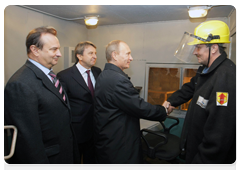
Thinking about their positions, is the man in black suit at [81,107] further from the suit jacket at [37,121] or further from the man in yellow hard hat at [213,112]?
the man in yellow hard hat at [213,112]

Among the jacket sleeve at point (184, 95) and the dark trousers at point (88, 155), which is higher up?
the jacket sleeve at point (184, 95)

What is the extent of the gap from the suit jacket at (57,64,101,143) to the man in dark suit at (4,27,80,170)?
0.57 meters

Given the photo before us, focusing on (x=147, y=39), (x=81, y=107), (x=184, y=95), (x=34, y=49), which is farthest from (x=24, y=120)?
(x=147, y=39)

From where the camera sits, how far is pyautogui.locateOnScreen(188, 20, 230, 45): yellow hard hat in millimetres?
1405

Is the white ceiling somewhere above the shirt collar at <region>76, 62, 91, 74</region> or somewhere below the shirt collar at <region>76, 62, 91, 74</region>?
above

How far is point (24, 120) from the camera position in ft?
3.73

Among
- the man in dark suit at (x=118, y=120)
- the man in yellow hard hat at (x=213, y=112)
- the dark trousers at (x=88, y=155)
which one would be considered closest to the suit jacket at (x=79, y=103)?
the dark trousers at (x=88, y=155)

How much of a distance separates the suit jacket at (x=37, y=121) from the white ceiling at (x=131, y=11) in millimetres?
1745

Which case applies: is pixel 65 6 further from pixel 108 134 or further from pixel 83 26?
pixel 108 134

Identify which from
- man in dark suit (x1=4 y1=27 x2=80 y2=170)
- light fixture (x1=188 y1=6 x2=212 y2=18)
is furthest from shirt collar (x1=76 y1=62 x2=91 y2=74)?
light fixture (x1=188 y1=6 x2=212 y2=18)

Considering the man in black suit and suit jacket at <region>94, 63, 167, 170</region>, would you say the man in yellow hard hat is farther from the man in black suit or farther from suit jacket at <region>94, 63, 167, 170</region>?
the man in black suit

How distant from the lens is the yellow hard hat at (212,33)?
1.41 metres

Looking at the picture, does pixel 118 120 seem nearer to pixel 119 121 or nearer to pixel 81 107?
pixel 119 121

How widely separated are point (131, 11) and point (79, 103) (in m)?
1.71
